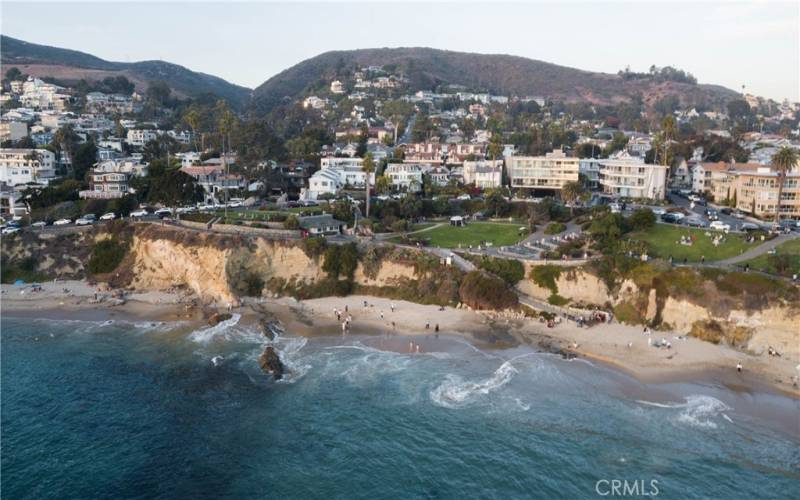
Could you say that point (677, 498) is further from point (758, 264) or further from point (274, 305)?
point (274, 305)

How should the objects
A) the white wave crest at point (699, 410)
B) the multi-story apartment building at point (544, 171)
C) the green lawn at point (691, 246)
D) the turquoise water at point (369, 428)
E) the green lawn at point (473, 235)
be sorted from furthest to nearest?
1. the multi-story apartment building at point (544, 171)
2. the green lawn at point (473, 235)
3. the green lawn at point (691, 246)
4. the white wave crest at point (699, 410)
5. the turquoise water at point (369, 428)

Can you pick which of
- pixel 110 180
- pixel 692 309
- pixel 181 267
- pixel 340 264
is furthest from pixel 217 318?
pixel 110 180

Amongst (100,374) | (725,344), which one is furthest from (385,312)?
(725,344)

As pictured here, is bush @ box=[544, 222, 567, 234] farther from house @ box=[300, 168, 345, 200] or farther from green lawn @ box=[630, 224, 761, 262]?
house @ box=[300, 168, 345, 200]

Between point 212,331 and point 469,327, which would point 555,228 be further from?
point 212,331

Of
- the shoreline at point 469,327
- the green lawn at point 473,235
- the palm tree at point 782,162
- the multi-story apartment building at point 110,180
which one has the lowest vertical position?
the shoreline at point 469,327

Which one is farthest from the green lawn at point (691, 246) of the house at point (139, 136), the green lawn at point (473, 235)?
the house at point (139, 136)

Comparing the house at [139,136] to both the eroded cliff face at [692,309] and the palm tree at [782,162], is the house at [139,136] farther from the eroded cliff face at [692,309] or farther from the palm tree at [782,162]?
the palm tree at [782,162]
